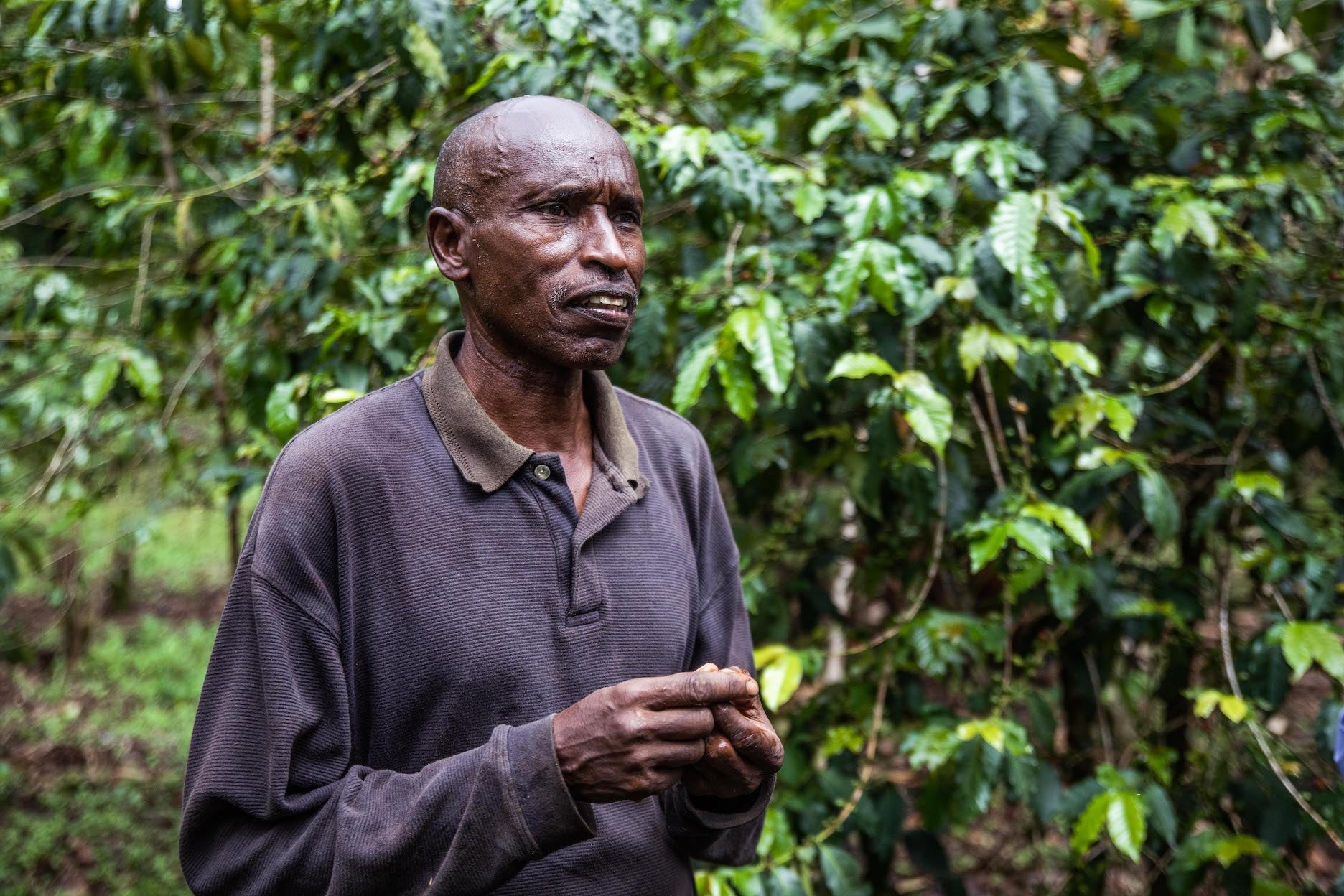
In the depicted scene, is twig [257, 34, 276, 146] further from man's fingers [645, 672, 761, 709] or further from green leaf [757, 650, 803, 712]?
man's fingers [645, 672, 761, 709]

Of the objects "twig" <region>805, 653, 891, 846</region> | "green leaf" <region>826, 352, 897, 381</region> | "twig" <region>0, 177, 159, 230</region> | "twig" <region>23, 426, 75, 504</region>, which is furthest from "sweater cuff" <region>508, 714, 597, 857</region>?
"twig" <region>0, 177, 159, 230</region>

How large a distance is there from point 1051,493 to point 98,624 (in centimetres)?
622

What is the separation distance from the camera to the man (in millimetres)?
1207

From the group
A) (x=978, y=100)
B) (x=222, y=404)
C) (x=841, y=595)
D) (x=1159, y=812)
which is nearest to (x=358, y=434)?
(x=978, y=100)

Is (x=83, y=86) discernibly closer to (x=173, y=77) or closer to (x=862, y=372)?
(x=173, y=77)

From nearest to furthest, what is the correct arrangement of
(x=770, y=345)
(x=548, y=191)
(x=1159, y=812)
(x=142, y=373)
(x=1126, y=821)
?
(x=548, y=191) < (x=770, y=345) < (x=1126, y=821) < (x=1159, y=812) < (x=142, y=373)

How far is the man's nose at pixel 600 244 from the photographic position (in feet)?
4.58

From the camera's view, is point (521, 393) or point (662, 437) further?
point (662, 437)

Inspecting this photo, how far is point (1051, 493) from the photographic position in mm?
2703

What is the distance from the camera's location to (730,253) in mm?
2521

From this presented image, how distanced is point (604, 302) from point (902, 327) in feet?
4.18

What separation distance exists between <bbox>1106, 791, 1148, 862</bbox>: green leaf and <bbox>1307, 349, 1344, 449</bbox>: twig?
1.12 metres

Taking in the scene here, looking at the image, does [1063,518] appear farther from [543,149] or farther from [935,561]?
[543,149]

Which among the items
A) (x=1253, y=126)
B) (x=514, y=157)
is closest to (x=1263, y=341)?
(x=1253, y=126)
